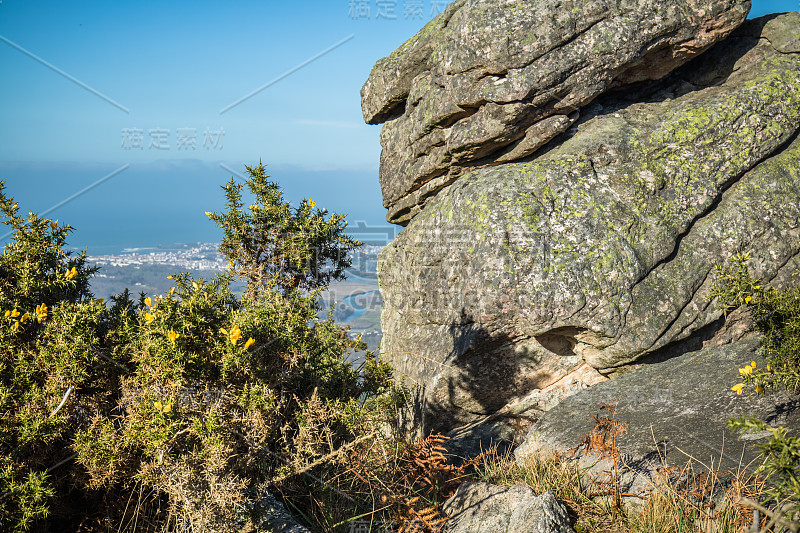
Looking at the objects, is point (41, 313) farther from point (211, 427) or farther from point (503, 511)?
point (503, 511)

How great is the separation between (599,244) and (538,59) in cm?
373

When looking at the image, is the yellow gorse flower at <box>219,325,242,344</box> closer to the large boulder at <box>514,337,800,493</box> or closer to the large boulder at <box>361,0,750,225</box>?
the large boulder at <box>514,337,800,493</box>

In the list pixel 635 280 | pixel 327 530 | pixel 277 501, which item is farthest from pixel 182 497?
pixel 635 280

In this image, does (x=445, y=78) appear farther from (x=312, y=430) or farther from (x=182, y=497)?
(x=182, y=497)

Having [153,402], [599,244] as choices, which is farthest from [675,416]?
[153,402]

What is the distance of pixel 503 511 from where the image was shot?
17.6 feet

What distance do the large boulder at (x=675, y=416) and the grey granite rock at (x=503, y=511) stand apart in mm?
1138

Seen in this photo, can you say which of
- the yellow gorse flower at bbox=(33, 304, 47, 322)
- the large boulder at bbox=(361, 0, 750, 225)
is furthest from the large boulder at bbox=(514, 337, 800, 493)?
the yellow gorse flower at bbox=(33, 304, 47, 322)

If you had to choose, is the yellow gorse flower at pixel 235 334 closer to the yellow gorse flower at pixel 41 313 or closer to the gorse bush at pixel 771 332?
the yellow gorse flower at pixel 41 313

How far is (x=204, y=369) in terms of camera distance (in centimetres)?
520

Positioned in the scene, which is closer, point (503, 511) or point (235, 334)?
point (235, 334)

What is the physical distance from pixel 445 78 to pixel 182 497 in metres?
9.06

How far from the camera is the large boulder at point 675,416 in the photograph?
5930 mm

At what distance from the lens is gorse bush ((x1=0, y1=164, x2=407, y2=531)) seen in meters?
4.68
